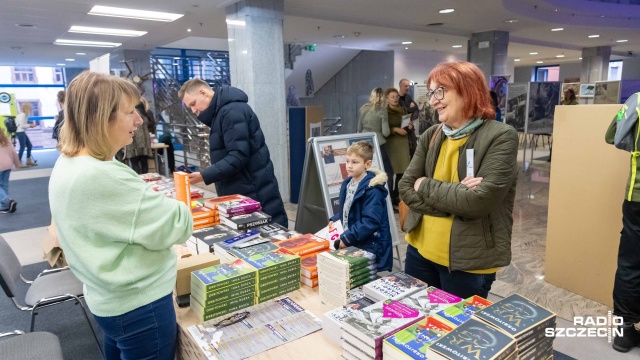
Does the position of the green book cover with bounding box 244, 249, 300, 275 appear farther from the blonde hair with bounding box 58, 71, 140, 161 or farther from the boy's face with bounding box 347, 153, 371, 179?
the boy's face with bounding box 347, 153, 371, 179

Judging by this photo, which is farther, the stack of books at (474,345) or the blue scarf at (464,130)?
the blue scarf at (464,130)

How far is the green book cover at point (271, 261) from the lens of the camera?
1.59 m

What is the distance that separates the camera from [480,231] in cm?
166

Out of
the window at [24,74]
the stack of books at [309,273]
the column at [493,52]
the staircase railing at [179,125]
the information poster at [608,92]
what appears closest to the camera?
the stack of books at [309,273]

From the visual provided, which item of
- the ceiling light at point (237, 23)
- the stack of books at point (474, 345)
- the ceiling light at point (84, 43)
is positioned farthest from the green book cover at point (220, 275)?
the ceiling light at point (84, 43)

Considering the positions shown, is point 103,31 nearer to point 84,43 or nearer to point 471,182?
point 84,43

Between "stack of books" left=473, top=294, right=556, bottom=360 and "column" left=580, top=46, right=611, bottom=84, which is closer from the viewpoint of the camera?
"stack of books" left=473, top=294, right=556, bottom=360

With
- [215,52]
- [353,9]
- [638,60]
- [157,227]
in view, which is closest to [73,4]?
[353,9]

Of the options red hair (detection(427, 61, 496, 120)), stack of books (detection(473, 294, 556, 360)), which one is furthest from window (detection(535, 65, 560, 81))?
stack of books (detection(473, 294, 556, 360))

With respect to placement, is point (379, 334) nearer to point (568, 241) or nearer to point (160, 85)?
point (568, 241)

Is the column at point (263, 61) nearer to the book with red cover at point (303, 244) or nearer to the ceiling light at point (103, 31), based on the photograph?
the ceiling light at point (103, 31)

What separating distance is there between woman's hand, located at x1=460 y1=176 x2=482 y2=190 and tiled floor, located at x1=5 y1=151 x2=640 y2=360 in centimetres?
167

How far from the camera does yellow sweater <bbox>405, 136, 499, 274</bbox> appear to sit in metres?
1.70

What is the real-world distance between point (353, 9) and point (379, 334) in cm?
729
